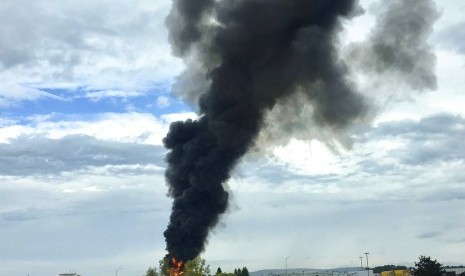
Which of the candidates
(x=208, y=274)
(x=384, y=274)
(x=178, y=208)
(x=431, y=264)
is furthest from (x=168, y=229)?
(x=384, y=274)

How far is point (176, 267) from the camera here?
73.4 metres

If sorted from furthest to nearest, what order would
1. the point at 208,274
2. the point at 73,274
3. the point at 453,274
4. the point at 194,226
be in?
the point at 73,274 → the point at 453,274 → the point at 208,274 → the point at 194,226

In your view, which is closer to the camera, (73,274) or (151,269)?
(151,269)

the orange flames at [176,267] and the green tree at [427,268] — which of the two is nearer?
the orange flames at [176,267]

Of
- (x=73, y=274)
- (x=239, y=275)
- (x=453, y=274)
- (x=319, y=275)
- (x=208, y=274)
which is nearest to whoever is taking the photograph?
(x=208, y=274)

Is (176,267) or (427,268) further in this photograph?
(427,268)

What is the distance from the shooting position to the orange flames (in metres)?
71.2

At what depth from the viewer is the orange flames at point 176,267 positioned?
71250mm


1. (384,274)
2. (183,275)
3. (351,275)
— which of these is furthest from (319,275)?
(183,275)

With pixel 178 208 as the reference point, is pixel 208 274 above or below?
below

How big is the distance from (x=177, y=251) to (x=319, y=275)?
134606mm

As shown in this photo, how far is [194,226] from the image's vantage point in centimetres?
7431

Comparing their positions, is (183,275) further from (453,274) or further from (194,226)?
(453,274)

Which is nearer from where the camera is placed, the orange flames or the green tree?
the orange flames
